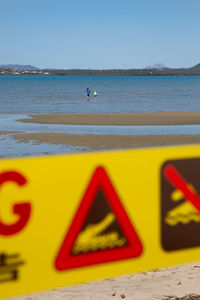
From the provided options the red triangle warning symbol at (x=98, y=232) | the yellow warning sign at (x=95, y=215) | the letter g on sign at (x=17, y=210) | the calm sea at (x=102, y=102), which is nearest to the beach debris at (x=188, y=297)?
the yellow warning sign at (x=95, y=215)

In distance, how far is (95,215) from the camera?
127 inches

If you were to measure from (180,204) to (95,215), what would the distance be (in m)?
0.70

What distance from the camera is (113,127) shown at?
30609 millimetres

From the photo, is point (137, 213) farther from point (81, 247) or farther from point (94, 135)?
point (94, 135)

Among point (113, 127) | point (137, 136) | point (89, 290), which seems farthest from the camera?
point (113, 127)

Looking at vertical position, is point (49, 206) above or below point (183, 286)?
above

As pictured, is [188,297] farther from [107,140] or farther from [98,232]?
[107,140]

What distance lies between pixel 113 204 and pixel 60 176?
1.46ft

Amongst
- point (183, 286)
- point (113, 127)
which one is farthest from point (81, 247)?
point (113, 127)

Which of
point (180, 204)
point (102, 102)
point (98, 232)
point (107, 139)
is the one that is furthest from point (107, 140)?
point (102, 102)

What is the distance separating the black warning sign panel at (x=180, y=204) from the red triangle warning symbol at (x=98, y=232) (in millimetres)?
318

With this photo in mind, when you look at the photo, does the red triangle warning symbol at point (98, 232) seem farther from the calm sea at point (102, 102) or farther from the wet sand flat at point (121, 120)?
the calm sea at point (102, 102)

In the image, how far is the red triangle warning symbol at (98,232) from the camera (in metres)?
3.15

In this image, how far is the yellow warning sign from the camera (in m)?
2.99
